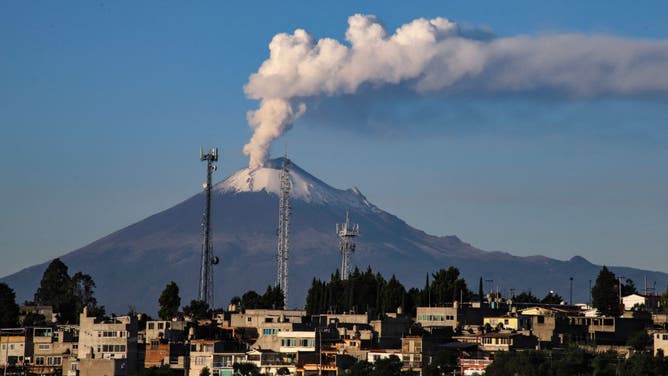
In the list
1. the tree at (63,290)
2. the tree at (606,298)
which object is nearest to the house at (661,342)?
the tree at (606,298)

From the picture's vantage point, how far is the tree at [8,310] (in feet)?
464

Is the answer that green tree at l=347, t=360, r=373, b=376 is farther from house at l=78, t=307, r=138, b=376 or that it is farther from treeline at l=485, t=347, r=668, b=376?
house at l=78, t=307, r=138, b=376

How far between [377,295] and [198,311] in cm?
1626

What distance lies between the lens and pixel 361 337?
393ft

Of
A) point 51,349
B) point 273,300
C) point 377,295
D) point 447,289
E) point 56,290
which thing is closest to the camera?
point 51,349

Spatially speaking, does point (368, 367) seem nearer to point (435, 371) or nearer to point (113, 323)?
point (435, 371)

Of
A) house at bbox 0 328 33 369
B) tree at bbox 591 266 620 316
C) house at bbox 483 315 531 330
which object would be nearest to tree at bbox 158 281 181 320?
house at bbox 0 328 33 369

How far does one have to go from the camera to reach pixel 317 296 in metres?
144

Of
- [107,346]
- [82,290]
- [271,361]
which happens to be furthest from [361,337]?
[82,290]

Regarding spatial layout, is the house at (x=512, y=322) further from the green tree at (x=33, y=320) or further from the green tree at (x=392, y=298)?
the green tree at (x=33, y=320)

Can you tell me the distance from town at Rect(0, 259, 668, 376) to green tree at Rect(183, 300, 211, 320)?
16 cm

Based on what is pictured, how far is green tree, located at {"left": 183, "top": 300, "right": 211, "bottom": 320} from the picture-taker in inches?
5521

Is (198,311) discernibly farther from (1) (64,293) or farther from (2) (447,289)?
(1) (64,293)

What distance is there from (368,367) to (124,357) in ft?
70.9
